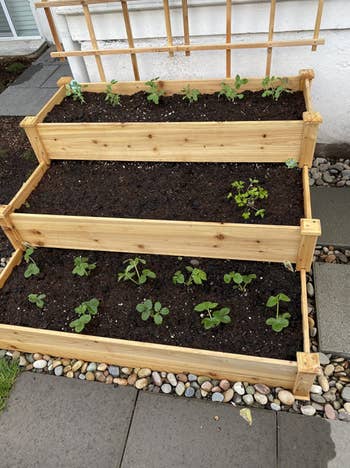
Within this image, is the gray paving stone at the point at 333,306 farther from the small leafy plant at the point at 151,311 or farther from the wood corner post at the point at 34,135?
the wood corner post at the point at 34,135

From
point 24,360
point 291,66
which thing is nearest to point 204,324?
point 24,360

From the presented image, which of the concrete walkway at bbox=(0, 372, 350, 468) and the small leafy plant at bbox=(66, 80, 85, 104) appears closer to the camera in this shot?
the concrete walkway at bbox=(0, 372, 350, 468)

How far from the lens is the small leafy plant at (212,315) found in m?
2.02

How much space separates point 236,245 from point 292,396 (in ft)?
2.81

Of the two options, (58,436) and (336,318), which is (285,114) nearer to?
(336,318)

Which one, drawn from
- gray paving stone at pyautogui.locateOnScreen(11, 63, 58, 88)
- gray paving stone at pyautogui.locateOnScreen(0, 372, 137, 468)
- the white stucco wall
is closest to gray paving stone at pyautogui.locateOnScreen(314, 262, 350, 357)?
gray paving stone at pyautogui.locateOnScreen(0, 372, 137, 468)

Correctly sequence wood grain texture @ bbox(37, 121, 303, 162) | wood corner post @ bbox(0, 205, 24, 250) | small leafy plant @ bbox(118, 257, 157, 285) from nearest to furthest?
small leafy plant @ bbox(118, 257, 157, 285), wood corner post @ bbox(0, 205, 24, 250), wood grain texture @ bbox(37, 121, 303, 162)

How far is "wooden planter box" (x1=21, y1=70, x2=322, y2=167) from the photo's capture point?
244 centimetres

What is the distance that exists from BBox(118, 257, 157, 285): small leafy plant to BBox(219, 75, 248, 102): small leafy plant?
1.39 metres

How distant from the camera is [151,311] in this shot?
7.07 feet

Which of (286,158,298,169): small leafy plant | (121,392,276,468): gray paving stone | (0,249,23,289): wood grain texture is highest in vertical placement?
(286,158,298,169): small leafy plant

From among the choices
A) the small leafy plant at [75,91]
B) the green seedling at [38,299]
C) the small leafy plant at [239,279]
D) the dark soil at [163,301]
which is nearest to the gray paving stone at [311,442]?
the dark soil at [163,301]

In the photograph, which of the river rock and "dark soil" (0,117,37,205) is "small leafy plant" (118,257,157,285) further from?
"dark soil" (0,117,37,205)

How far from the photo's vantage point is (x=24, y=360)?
228 centimetres
